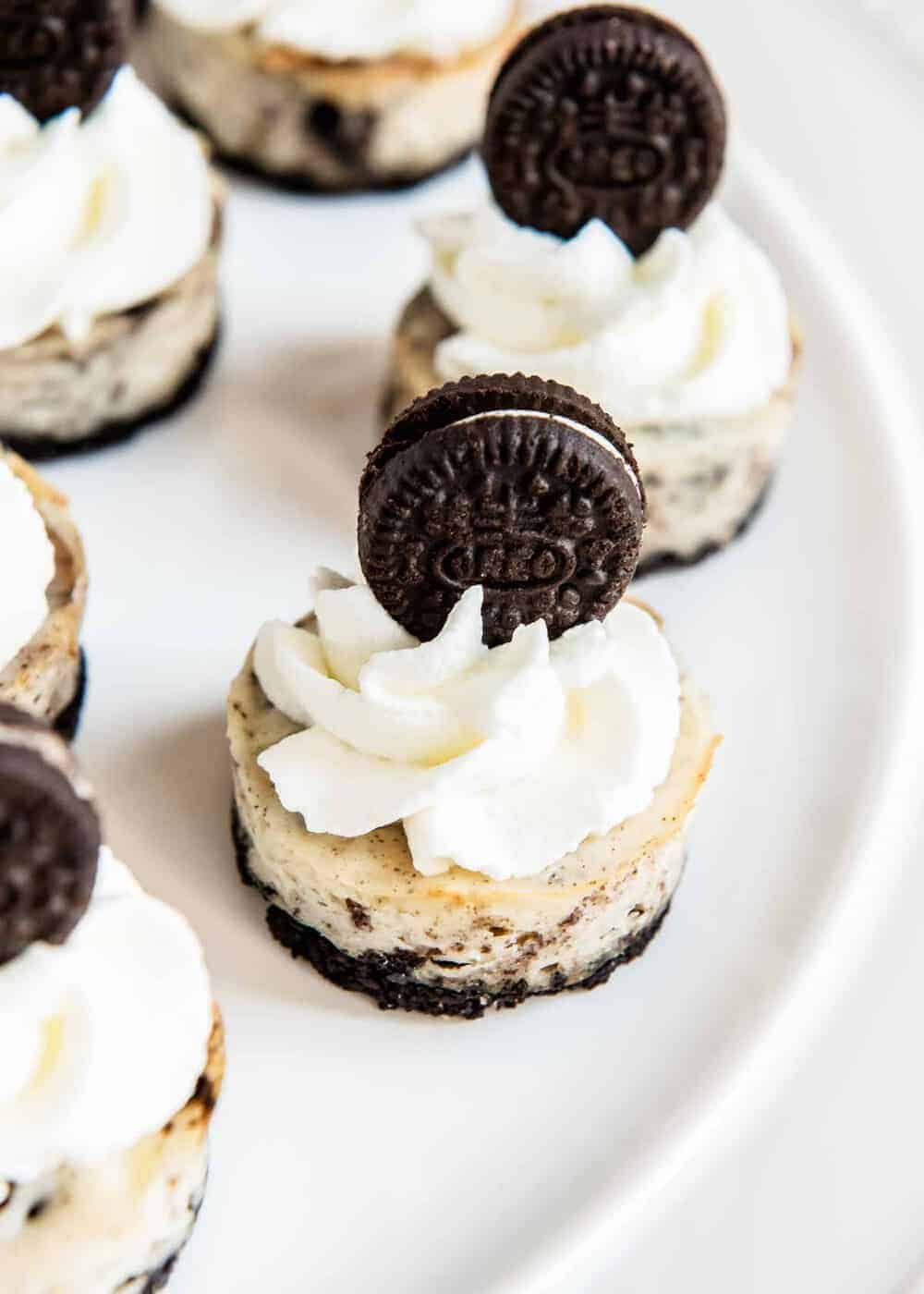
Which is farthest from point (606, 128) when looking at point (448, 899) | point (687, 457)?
point (448, 899)

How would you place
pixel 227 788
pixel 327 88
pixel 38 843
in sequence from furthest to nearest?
pixel 327 88
pixel 227 788
pixel 38 843

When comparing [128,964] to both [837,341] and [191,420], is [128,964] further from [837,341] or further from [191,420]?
[837,341]

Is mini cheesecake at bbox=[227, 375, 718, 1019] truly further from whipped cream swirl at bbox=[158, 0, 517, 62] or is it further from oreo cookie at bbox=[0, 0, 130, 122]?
whipped cream swirl at bbox=[158, 0, 517, 62]

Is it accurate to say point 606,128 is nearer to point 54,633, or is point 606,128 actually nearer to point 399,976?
point 54,633

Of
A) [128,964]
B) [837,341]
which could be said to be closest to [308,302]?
[837,341]

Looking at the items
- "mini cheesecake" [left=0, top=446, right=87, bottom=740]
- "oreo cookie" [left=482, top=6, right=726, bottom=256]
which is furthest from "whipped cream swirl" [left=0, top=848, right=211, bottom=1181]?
"oreo cookie" [left=482, top=6, right=726, bottom=256]

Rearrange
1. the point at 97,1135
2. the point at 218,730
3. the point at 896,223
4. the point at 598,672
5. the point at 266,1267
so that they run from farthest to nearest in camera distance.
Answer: the point at 896,223 < the point at 218,730 < the point at 598,672 < the point at 266,1267 < the point at 97,1135
